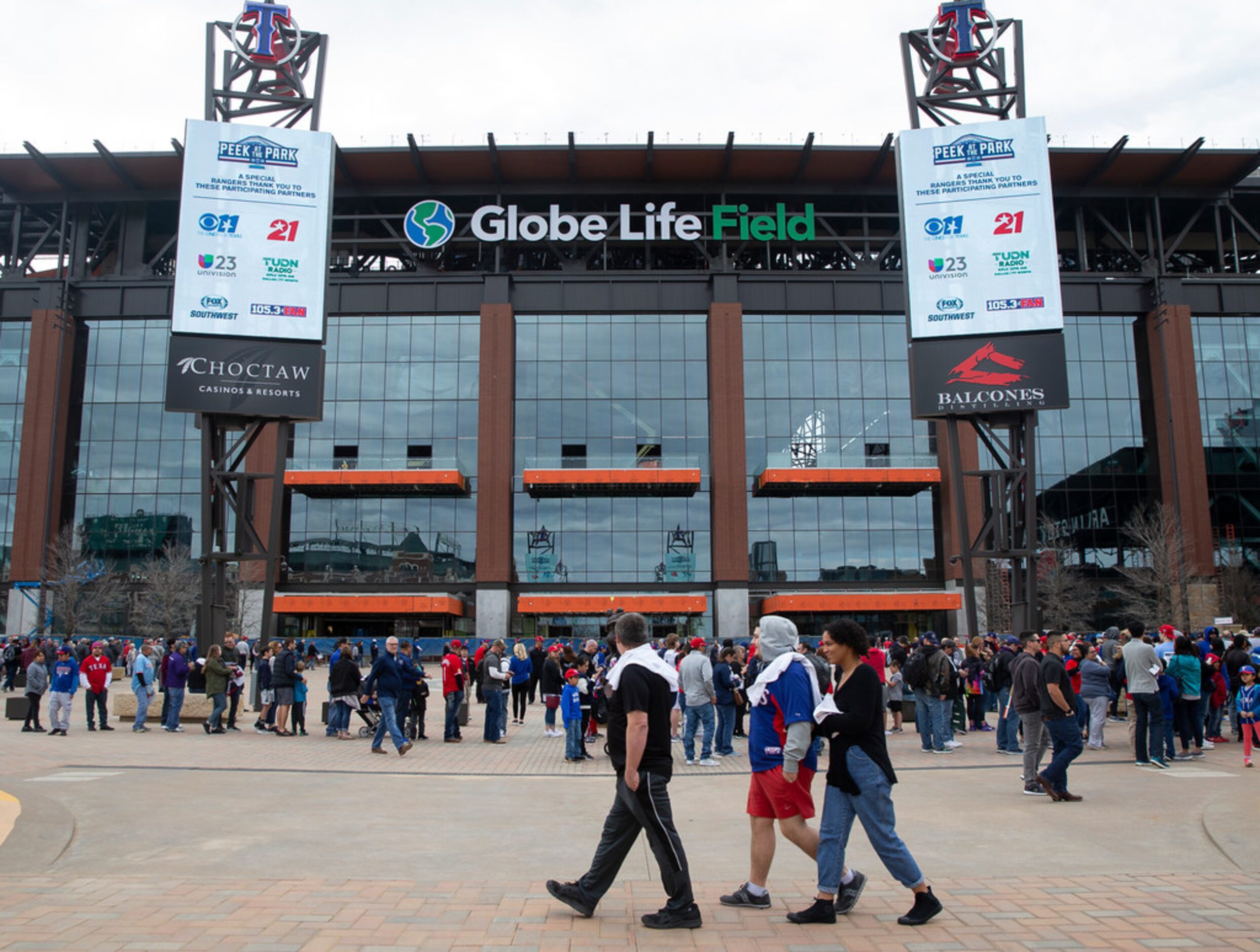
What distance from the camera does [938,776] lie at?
1272 centimetres

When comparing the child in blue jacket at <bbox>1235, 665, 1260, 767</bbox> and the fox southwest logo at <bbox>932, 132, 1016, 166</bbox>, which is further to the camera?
the fox southwest logo at <bbox>932, 132, 1016, 166</bbox>

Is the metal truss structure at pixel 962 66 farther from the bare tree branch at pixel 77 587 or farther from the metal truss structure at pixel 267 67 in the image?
Answer: the bare tree branch at pixel 77 587

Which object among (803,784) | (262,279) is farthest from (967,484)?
(803,784)

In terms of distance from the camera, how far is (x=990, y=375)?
89.9 feet

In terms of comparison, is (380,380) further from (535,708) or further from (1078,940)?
(1078,940)

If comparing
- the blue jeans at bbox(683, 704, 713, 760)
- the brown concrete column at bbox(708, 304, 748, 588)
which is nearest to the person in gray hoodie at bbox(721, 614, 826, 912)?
the blue jeans at bbox(683, 704, 713, 760)

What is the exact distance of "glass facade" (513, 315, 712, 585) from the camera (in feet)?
161

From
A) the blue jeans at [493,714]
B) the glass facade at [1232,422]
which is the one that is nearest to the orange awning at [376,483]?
the blue jeans at [493,714]

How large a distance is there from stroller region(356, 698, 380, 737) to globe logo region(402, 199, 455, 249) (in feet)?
115

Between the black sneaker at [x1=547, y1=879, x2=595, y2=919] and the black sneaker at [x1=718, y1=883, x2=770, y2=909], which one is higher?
the black sneaker at [x1=547, y1=879, x2=595, y2=919]

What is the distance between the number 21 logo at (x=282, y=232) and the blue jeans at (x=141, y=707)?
43.7 ft

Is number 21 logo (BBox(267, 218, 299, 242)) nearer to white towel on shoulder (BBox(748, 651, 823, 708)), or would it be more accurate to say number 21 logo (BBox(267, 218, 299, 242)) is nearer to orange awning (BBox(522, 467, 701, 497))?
orange awning (BBox(522, 467, 701, 497))

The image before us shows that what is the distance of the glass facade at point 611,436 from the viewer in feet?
161

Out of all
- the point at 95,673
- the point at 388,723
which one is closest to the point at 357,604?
the point at 95,673
